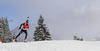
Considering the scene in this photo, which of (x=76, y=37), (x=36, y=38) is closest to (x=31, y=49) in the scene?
(x=36, y=38)

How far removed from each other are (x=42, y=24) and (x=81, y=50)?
3133cm

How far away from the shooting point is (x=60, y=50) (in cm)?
1025

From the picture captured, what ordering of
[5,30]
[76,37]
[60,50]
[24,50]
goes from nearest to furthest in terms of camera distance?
[24,50] < [60,50] < [76,37] < [5,30]

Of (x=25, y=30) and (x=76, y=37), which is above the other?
(x=25, y=30)

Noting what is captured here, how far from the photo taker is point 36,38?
39906 millimetres

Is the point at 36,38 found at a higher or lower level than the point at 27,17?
lower

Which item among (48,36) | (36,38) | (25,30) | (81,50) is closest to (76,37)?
(48,36)

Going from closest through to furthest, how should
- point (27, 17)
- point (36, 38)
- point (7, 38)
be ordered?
point (27, 17) → point (36, 38) → point (7, 38)

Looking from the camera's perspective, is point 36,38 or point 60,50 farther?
point 36,38

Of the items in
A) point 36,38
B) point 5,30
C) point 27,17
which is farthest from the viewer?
point 5,30

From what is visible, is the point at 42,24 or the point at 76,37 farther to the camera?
the point at 76,37

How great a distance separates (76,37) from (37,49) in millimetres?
37268

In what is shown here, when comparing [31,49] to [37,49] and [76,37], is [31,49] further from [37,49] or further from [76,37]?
[76,37]

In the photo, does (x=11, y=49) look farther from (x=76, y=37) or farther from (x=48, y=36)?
(x=76, y=37)
